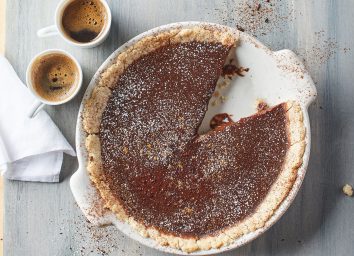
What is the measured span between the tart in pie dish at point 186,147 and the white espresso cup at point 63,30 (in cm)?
24

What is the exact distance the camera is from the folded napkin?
360 centimetres

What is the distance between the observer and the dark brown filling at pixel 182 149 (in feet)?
11.5

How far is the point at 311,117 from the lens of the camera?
3758mm

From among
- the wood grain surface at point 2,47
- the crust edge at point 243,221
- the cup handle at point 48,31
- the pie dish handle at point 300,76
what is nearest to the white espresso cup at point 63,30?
the cup handle at point 48,31

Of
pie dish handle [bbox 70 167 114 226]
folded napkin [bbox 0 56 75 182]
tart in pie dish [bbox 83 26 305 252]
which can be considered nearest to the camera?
pie dish handle [bbox 70 167 114 226]

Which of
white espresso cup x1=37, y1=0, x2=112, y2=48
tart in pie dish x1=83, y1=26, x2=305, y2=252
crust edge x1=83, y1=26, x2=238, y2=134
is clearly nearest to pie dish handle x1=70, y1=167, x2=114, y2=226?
tart in pie dish x1=83, y1=26, x2=305, y2=252

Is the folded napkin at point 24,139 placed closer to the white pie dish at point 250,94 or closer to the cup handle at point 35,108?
the cup handle at point 35,108

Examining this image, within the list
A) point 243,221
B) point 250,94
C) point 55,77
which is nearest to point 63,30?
point 55,77

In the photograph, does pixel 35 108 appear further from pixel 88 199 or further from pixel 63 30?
pixel 88 199

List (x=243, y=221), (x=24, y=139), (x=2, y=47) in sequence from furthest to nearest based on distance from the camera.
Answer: (x=2, y=47), (x=24, y=139), (x=243, y=221)

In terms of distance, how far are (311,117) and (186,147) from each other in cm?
90

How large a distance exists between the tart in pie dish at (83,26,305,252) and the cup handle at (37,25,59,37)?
1.59 ft

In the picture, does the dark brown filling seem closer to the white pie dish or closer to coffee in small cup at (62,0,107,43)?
the white pie dish

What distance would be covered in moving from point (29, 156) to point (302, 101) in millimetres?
1801
